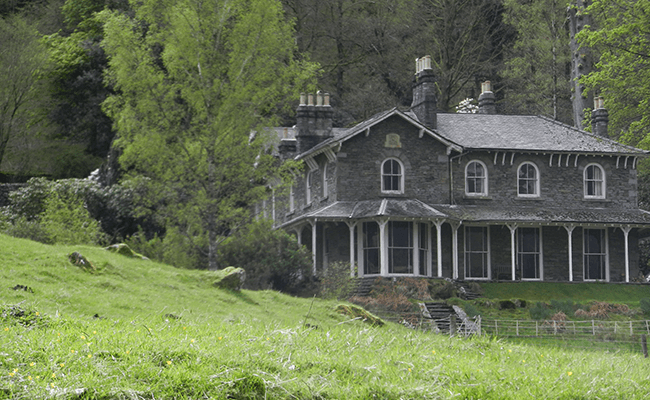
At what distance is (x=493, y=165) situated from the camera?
3528cm

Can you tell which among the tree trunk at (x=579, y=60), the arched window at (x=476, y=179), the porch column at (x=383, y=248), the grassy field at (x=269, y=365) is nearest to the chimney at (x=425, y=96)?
the arched window at (x=476, y=179)

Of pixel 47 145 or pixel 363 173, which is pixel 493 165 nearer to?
pixel 363 173

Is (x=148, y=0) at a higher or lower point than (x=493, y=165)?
higher

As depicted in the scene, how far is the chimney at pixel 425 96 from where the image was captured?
3609 centimetres

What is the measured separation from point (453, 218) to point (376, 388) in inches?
968

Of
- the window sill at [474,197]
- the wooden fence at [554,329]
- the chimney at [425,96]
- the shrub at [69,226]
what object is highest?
the chimney at [425,96]

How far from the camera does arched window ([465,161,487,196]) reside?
35.1 metres

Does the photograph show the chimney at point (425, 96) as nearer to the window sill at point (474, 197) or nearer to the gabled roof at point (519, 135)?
the gabled roof at point (519, 135)

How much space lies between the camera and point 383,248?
104 feet

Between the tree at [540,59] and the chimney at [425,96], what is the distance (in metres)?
12.6

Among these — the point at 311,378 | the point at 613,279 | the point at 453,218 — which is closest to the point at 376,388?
the point at 311,378

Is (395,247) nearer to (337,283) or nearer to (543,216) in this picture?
(337,283)

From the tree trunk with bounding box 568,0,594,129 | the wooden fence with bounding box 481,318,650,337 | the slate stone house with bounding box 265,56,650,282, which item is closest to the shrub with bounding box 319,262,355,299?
the slate stone house with bounding box 265,56,650,282

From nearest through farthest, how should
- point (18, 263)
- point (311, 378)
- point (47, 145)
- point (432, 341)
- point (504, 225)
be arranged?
1. point (311, 378)
2. point (432, 341)
3. point (18, 263)
4. point (504, 225)
5. point (47, 145)
